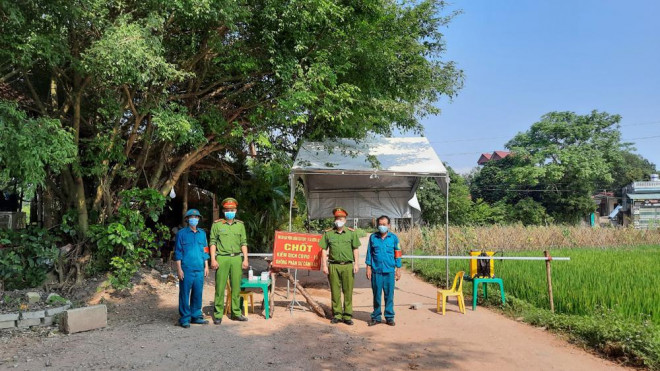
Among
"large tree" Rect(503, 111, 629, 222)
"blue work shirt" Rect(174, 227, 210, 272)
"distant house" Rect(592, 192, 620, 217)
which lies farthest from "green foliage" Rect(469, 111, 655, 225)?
"blue work shirt" Rect(174, 227, 210, 272)

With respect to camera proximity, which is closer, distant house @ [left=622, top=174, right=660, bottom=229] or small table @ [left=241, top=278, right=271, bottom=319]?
small table @ [left=241, top=278, right=271, bottom=319]

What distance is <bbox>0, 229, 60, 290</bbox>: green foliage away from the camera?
22.7 feet

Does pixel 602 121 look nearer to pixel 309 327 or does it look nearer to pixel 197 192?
pixel 197 192

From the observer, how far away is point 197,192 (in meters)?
13.3

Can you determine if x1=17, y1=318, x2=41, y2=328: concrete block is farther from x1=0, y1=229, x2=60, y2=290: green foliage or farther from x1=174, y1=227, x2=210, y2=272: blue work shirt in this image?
x1=174, y1=227, x2=210, y2=272: blue work shirt

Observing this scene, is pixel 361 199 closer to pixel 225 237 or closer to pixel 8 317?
pixel 225 237

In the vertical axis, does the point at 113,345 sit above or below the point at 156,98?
below

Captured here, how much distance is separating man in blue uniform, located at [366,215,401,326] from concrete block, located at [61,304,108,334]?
3646 mm

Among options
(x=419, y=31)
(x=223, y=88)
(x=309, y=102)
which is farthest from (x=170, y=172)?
(x=419, y=31)

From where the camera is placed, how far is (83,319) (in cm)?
560

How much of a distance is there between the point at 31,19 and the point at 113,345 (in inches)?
168

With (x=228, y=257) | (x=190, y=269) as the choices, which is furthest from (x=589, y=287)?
(x=190, y=269)

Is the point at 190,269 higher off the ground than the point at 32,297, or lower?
higher

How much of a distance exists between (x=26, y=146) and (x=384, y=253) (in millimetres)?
4738
